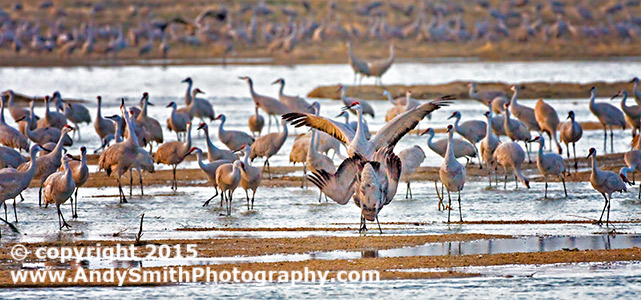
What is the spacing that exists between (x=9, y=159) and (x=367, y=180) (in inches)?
221

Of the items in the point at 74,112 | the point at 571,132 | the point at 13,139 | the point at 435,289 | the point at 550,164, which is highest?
the point at 74,112

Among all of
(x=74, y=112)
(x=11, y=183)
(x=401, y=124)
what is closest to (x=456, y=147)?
(x=401, y=124)

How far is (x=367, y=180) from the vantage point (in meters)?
10.3

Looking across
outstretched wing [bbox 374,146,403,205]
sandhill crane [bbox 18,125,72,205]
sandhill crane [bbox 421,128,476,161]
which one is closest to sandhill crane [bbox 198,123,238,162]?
sandhill crane [bbox 18,125,72,205]

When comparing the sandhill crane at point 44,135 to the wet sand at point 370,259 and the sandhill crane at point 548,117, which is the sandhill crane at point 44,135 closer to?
the wet sand at point 370,259

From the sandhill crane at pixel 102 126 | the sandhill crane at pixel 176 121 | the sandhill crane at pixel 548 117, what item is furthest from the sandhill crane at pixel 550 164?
the sandhill crane at pixel 102 126

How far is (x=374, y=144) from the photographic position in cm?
1083

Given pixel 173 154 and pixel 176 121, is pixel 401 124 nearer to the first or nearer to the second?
pixel 173 154

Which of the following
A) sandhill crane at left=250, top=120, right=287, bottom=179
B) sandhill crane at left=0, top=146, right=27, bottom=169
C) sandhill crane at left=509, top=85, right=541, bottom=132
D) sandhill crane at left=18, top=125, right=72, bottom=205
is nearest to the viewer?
sandhill crane at left=18, top=125, right=72, bottom=205

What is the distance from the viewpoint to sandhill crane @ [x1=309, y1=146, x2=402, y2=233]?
1035cm

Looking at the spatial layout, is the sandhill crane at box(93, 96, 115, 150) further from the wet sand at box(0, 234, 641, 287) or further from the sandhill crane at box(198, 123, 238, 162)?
the wet sand at box(0, 234, 641, 287)

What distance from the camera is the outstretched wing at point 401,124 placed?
34.3 feet

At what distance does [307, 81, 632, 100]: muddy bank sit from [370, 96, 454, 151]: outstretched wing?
14.1m

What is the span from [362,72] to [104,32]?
74.2 ft
